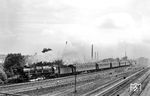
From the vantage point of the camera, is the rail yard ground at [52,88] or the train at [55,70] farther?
the train at [55,70]

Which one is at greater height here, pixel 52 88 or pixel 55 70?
pixel 55 70

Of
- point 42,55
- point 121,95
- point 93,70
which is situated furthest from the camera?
point 42,55

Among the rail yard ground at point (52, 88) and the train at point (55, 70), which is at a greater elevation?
the train at point (55, 70)

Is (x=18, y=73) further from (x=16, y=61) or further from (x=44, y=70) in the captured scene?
(x=16, y=61)

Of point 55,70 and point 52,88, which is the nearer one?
point 52,88

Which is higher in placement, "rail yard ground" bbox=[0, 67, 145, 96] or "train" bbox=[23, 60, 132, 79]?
"train" bbox=[23, 60, 132, 79]

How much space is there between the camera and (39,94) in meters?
39.9

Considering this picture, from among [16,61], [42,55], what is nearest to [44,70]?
[16,61]

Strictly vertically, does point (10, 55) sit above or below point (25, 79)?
above

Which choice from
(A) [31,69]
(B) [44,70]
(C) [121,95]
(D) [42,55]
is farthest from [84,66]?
(D) [42,55]

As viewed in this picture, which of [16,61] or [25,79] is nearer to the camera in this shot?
[25,79]

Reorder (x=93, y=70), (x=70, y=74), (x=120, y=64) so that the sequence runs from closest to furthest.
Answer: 1. (x=70, y=74)
2. (x=93, y=70)
3. (x=120, y=64)

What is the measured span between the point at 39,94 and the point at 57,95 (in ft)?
10.5

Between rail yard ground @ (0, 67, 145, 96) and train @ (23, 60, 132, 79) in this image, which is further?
train @ (23, 60, 132, 79)
